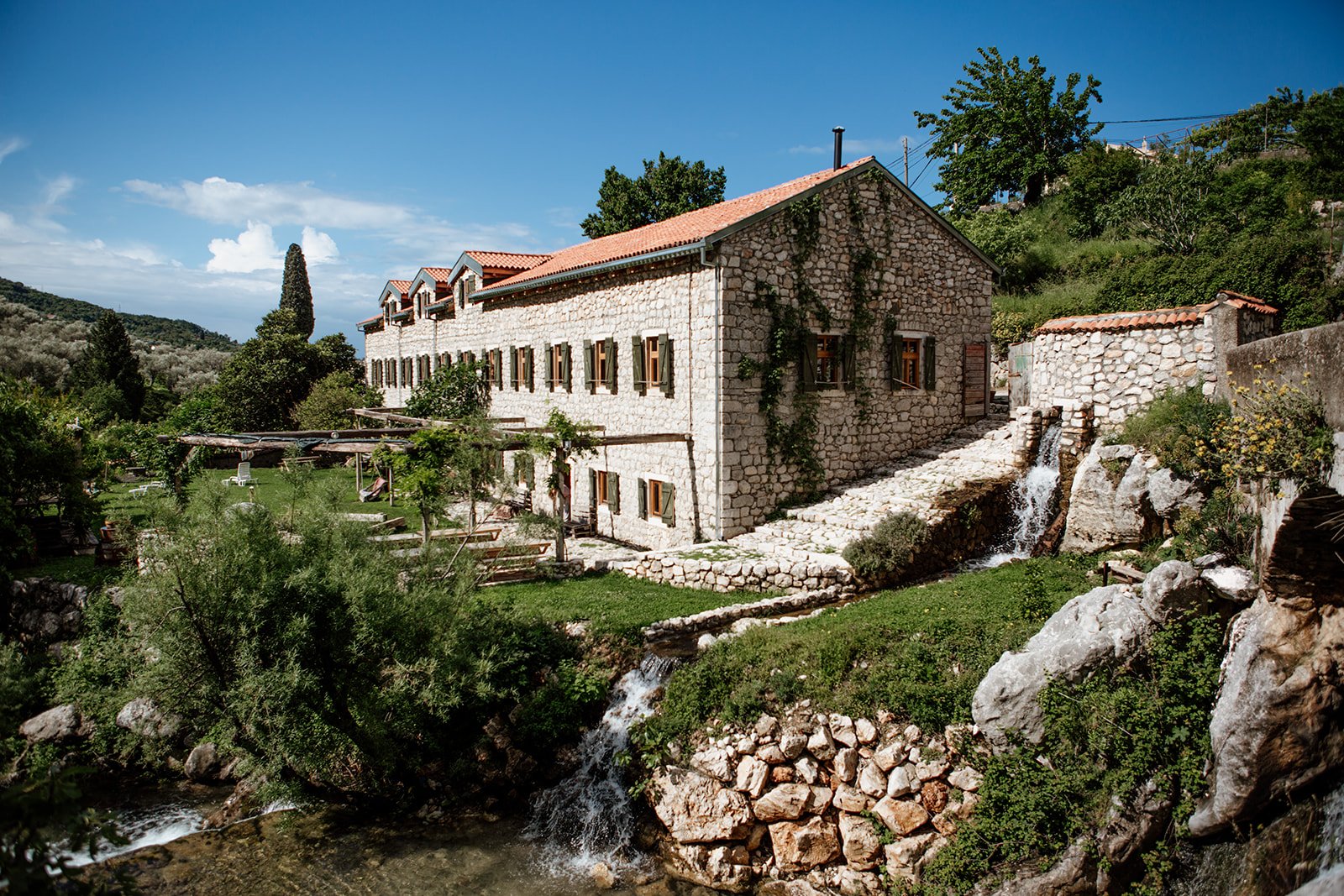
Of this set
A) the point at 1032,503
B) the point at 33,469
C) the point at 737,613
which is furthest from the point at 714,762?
the point at 33,469

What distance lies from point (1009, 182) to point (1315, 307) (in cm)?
1802

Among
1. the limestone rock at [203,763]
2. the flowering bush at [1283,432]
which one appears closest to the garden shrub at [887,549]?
the flowering bush at [1283,432]

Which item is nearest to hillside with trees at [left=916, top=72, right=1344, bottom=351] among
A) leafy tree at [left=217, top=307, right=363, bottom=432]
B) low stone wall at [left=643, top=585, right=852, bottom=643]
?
low stone wall at [left=643, top=585, right=852, bottom=643]

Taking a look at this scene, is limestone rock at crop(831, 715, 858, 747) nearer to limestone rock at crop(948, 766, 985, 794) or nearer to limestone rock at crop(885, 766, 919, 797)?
limestone rock at crop(885, 766, 919, 797)

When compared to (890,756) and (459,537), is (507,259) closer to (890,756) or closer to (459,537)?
(459,537)

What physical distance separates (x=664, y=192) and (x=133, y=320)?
2588 inches

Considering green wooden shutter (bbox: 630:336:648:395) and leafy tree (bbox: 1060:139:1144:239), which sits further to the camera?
leafy tree (bbox: 1060:139:1144:239)

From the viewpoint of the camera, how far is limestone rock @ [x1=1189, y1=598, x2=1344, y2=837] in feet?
23.7

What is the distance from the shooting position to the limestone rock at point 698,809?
919cm

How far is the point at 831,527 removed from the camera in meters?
15.5

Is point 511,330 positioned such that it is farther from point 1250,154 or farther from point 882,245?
point 1250,154

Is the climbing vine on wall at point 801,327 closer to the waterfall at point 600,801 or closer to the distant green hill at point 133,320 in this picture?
the waterfall at point 600,801

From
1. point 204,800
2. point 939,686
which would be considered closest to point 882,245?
point 939,686

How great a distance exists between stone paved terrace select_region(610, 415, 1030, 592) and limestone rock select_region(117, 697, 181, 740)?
7.64 metres
